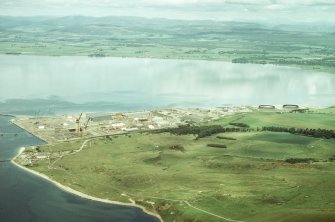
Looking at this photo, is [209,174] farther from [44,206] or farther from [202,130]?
[202,130]

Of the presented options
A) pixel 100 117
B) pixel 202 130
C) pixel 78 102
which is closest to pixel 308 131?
pixel 202 130

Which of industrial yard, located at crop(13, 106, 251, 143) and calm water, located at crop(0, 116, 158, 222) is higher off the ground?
industrial yard, located at crop(13, 106, 251, 143)

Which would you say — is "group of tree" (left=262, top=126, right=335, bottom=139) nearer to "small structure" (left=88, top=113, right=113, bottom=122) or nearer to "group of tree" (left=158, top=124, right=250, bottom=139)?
"group of tree" (left=158, top=124, right=250, bottom=139)

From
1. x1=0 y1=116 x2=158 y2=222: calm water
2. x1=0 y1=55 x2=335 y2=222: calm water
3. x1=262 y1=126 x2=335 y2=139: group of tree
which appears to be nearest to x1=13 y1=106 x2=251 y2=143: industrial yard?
x1=0 y1=55 x2=335 y2=222: calm water

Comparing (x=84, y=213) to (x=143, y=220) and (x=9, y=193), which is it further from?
(x=9, y=193)

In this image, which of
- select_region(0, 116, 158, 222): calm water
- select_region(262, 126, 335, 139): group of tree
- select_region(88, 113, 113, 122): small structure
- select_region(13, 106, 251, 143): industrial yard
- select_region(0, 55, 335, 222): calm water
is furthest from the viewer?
select_region(88, 113, 113, 122): small structure
